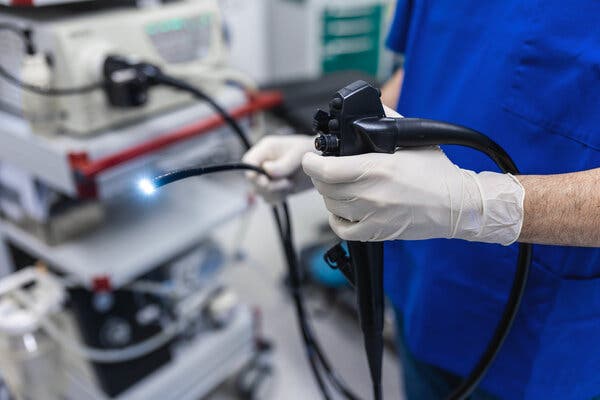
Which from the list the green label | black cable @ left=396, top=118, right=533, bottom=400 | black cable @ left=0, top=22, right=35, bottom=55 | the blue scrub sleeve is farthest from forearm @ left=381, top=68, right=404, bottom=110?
the green label

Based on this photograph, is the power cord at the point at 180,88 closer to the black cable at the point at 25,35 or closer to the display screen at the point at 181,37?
the black cable at the point at 25,35

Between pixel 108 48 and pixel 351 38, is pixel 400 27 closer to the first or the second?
pixel 108 48

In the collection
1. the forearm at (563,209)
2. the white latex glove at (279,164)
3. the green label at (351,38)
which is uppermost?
the forearm at (563,209)

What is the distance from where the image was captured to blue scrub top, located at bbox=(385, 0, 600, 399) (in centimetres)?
71

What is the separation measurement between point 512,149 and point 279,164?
0.36 meters

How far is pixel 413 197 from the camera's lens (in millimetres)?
611

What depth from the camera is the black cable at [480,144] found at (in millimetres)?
581

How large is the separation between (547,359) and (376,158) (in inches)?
18.9

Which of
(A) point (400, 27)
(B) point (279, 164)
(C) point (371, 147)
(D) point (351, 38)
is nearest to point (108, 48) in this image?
(B) point (279, 164)

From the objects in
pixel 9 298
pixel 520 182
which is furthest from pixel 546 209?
pixel 9 298

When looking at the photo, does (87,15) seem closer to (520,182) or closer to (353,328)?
(520,182)

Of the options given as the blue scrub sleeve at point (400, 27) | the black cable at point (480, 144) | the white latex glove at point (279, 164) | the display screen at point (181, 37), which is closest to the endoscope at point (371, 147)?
the black cable at point (480, 144)

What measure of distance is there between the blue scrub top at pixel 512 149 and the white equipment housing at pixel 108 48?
0.54 metres

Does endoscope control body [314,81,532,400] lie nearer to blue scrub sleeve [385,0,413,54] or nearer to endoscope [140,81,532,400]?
endoscope [140,81,532,400]
